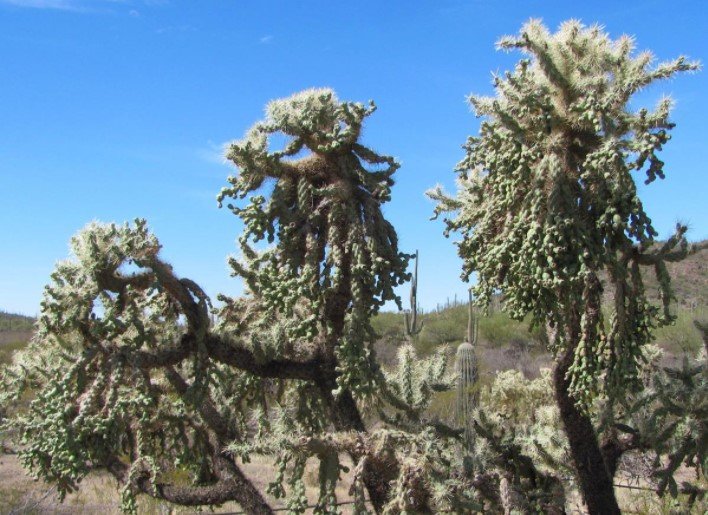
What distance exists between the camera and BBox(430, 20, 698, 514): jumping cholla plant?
11.8 feet

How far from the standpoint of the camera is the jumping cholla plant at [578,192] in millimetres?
3602

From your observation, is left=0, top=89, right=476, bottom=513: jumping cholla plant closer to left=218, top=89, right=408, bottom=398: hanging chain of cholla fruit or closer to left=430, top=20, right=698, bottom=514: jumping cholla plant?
left=218, top=89, right=408, bottom=398: hanging chain of cholla fruit

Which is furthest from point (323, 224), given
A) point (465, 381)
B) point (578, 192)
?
point (465, 381)

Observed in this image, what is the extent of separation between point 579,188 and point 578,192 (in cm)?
2

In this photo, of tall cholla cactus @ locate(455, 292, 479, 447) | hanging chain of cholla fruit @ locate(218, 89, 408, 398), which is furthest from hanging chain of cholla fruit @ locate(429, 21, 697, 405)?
tall cholla cactus @ locate(455, 292, 479, 447)

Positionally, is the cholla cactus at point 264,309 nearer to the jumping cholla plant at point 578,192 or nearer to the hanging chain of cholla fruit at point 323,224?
the hanging chain of cholla fruit at point 323,224

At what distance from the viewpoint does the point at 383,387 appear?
3893 millimetres

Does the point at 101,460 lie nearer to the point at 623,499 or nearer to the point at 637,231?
the point at 637,231

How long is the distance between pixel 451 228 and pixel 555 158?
4.22ft

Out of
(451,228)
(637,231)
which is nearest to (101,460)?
(451,228)

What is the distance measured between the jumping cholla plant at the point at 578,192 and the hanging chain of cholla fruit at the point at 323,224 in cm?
67

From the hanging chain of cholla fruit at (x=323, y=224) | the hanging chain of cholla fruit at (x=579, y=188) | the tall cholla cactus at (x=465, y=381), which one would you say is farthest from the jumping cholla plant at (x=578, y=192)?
the tall cholla cactus at (x=465, y=381)

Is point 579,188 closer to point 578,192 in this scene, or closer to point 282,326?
point 578,192

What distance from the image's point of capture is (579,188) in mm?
3814
